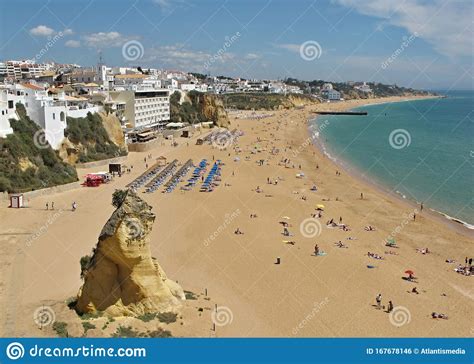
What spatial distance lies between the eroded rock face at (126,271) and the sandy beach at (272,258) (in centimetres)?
128

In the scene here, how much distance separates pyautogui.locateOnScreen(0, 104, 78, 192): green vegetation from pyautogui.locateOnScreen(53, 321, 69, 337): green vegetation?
17.2 meters

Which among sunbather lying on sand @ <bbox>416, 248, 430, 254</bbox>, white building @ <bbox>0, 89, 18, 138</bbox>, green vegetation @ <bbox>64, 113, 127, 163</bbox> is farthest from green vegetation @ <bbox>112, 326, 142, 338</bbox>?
green vegetation @ <bbox>64, 113, 127, 163</bbox>

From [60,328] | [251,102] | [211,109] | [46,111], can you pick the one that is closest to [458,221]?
[60,328]

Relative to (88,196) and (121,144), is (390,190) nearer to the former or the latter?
(88,196)

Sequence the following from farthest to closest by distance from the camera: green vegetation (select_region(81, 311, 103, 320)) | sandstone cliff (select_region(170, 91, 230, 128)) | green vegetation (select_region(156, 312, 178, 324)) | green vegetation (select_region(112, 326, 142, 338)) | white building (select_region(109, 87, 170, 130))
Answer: sandstone cliff (select_region(170, 91, 230, 128)), white building (select_region(109, 87, 170, 130)), green vegetation (select_region(156, 312, 178, 324)), green vegetation (select_region(81, 311, 103, 320)), green vegetation (select_region(112, 326, 142, 338))

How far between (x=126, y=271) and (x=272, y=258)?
29.6 feet

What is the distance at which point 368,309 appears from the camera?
1620cm

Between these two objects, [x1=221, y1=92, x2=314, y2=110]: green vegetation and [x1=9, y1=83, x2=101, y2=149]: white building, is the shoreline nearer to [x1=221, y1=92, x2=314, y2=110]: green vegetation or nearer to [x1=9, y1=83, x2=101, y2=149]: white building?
[x1=9, y1=83, x2=101, y2=149]: white building

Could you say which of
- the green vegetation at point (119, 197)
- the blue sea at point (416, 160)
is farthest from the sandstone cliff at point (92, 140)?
the green vegetation at point (119, 197)

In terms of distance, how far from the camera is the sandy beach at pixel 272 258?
48.9 feet

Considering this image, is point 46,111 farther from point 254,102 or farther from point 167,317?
point 254,102

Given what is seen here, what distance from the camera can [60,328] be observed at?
11.1 m

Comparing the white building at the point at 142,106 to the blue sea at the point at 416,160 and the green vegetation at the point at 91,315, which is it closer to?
the blue sea at the point at 416,160

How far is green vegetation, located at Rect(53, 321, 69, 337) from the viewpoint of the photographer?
35.4ft
